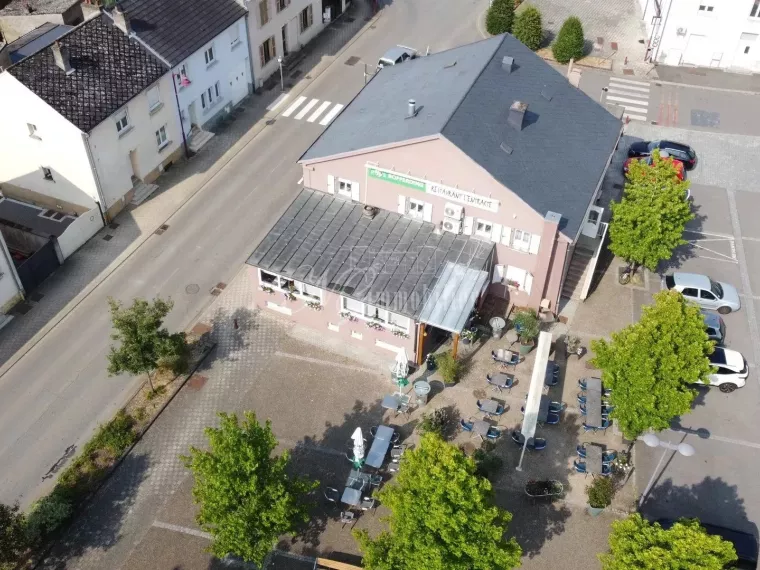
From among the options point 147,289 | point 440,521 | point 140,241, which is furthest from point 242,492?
point 140,241

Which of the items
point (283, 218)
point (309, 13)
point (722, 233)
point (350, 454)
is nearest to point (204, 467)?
point (350, 454)

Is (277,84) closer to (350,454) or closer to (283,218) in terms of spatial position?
(283,218)

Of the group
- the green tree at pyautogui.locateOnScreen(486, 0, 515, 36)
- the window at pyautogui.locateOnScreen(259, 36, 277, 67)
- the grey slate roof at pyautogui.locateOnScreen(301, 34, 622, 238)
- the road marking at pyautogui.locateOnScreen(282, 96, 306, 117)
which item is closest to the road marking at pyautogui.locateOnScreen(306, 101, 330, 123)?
the road marking at pyautogui.locateOnScreen(282, 96, 306, 117)

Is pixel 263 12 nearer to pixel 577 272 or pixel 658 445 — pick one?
pixel 577 272

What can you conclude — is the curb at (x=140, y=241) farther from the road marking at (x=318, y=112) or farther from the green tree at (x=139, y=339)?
the green tree at (x=139, y=339)

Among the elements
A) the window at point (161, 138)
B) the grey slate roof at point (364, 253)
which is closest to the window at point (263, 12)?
the window at point (161, 138)

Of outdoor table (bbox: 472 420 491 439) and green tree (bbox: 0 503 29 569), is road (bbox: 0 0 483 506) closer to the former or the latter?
green tree (bbox: 0 503 29 569)
